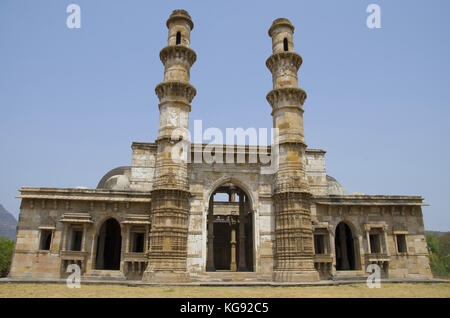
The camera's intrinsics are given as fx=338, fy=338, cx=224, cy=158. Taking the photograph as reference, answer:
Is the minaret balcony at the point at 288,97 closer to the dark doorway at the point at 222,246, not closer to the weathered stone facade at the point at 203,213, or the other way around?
the weathered stone facade at the point at 203,213

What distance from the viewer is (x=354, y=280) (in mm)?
21797

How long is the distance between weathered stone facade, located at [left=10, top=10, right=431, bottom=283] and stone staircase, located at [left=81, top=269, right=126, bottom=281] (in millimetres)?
68

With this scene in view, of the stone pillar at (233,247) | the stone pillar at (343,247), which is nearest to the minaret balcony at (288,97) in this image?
the stone pillar at (343,247)

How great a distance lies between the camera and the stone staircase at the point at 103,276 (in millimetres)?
20734

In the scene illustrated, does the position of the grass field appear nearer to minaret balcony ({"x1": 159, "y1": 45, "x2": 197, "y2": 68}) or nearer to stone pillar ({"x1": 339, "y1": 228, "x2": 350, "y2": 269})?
stone pillar ({"x1": 339, "y1": 228, "x2": 350, "y2": 269})

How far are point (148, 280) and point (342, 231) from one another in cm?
1488

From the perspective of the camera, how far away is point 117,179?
26.5 m

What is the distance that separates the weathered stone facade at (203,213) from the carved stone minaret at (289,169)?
0.22 feet

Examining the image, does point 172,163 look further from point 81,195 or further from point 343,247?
point 343,247

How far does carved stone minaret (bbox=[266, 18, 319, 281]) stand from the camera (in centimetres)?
2059

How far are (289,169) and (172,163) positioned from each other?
7623 millimetres
